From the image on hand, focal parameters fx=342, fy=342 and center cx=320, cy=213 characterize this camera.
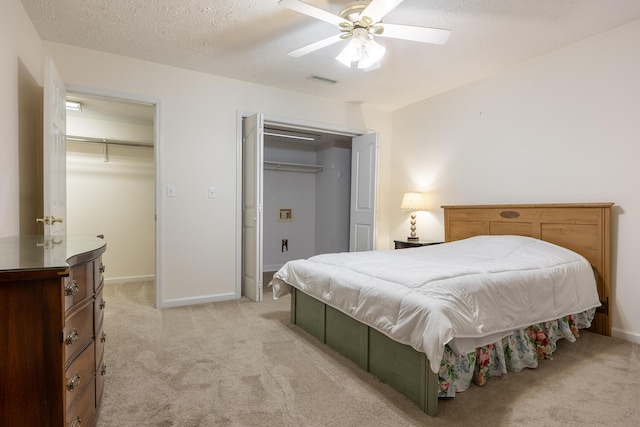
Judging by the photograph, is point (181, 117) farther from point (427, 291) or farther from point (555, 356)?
point (555, 356)

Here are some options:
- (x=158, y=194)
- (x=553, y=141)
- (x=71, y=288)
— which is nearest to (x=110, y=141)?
(x=158, y=194)

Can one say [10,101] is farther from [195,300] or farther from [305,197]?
[305,197]

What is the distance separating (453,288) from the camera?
1815mm

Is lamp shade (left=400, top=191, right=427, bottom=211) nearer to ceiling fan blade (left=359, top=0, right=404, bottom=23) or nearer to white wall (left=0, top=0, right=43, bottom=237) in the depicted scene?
ceiling fan blade (left=359, top=0, right=404, bottom=23)

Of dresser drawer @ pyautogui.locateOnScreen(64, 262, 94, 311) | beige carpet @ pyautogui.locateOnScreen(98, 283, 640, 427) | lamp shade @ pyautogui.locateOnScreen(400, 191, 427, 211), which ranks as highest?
lamp shade @ pyautogui.locateOnScreen(400, 191, 427, 211)

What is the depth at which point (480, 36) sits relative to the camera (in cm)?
271

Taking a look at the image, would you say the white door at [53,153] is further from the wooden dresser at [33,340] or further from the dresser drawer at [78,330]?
the wooden dresser at [33,340]

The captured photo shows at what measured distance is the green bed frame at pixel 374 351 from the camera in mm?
1684

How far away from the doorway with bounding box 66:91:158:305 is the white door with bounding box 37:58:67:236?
1.46 meters

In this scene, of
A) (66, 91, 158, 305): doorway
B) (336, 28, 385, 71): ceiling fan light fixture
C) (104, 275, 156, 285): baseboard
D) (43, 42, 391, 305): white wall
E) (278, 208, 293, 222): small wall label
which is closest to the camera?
(336, 28, 385, 71): ceiling fan light fixture

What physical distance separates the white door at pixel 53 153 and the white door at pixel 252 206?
164 cm

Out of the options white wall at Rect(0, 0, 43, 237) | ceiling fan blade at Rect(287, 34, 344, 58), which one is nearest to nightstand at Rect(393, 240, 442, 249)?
ceiling fan blade at Rect(287, 34, 344, 58)

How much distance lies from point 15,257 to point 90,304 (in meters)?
0.36

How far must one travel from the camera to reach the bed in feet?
5.60
